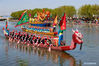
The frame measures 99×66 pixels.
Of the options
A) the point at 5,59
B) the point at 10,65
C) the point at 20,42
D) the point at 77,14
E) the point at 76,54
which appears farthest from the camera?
the point at 77,14

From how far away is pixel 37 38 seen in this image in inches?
1000

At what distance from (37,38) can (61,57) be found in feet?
21.0

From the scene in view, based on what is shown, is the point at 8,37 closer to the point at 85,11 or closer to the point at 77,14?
the point at 85,11

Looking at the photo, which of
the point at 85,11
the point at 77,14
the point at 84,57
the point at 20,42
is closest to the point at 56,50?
the point at 84,57

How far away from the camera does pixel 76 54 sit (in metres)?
21.3

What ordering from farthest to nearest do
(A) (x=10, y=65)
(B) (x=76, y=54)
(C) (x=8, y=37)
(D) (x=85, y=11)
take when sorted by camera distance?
(D) (x=85, y=11) → (C) (x=8, y=37) → (B) (x=76, y=54) → (A) (x=10, y=65)

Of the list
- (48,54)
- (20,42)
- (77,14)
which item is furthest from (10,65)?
(77,14)

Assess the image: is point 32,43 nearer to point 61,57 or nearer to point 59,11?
point 61,57

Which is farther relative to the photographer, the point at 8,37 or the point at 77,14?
the point at 77,14

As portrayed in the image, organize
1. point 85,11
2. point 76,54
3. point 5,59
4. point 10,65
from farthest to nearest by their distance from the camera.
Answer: point 85,11, point 76,54, point 5,59, point 10,65

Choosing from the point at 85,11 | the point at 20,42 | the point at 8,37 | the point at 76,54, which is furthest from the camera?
the point at 85,11

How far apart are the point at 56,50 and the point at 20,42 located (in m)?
8.63

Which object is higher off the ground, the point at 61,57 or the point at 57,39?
the point at 57,39

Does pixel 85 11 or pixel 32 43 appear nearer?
pixel 32 43
